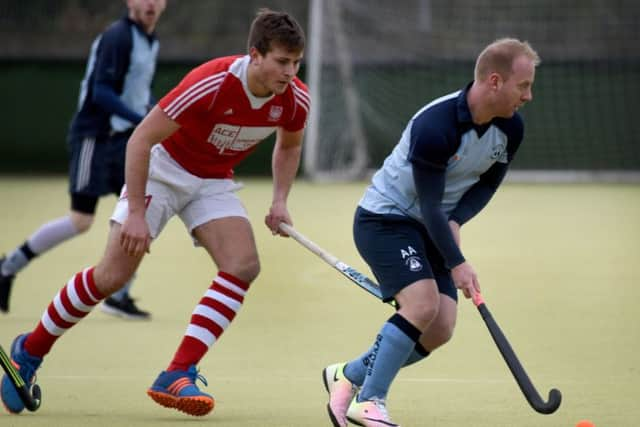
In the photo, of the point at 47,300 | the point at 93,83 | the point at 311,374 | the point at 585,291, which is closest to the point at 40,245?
the point at 47,300

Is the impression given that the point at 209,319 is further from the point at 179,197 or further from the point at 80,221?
the point at 80,221

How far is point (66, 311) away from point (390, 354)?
1132mm

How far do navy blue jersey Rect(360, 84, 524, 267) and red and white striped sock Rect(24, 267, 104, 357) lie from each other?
942mm

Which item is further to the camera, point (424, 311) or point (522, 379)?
point (424, 311)

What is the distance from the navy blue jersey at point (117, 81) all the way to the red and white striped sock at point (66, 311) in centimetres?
180

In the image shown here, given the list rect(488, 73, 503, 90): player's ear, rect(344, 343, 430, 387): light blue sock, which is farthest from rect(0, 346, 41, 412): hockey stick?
rect(488, 73, 503, 90): player's ear

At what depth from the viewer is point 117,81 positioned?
570 centimetres

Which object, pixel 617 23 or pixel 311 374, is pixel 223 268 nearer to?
pixel 311 374

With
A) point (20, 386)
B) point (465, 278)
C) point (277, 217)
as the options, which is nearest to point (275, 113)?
point (277, 217)

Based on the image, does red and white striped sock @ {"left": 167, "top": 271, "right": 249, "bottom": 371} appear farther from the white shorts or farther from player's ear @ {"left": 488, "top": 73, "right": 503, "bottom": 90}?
player's ear @ {"left": 488, "top": 73, "right": 503, "bottom": 90}

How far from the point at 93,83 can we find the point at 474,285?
3.00 metres

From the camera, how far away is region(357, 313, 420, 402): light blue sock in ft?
11.1

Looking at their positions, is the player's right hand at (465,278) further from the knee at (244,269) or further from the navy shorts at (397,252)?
the knee at (244,269)

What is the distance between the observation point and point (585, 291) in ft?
21.1
